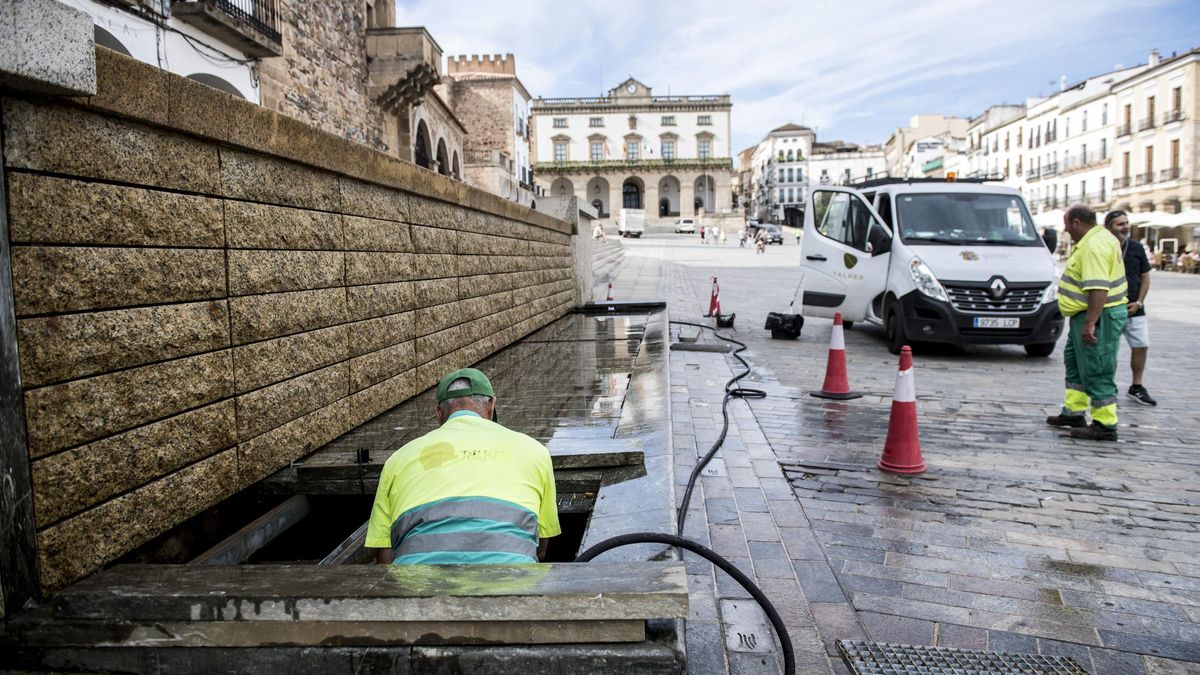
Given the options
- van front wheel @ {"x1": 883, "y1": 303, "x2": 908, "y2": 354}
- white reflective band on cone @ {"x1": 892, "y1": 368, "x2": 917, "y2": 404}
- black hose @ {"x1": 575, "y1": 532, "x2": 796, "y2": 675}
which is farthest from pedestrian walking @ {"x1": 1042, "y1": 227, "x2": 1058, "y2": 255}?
black hose @ {"x1": 575, "y1": 532, "x2": 796, "y2": 675}

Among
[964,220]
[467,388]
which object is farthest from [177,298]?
[964,220]

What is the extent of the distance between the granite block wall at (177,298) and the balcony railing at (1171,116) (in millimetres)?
54000

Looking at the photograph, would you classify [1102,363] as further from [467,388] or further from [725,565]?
[467,388]

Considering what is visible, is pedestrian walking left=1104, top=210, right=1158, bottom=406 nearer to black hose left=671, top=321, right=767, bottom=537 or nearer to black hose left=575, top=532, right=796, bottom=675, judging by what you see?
black hose left=671, top=321, right=767, bottom=537

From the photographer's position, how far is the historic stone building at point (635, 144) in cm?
8494

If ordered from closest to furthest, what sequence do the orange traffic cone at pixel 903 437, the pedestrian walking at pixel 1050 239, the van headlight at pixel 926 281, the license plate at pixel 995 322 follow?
the orange traffic cone at pixel 903 437, the license plate at pixel 995 322, the van headlight at pixel 926 281, the pedestrian walking at pixel 1050 239

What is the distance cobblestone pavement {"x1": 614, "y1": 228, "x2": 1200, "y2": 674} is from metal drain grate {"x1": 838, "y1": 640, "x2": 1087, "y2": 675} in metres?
0.10

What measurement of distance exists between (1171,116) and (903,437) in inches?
2096

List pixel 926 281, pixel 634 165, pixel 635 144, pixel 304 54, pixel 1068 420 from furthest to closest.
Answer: pixel 635 144 → pixel 634 165 → pixel 304 54 → pixel 926 281 → pixel 1068 420

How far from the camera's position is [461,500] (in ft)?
8.36

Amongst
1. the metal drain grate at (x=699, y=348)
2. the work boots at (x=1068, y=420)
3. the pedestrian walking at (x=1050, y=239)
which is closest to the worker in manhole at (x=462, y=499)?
the work boots at (x=1068, y=420)

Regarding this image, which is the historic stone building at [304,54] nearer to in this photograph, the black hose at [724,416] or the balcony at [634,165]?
the black hose at [724,416]

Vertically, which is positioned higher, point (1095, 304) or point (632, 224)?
point (632, 224)

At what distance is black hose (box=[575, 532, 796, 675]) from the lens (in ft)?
8.10
